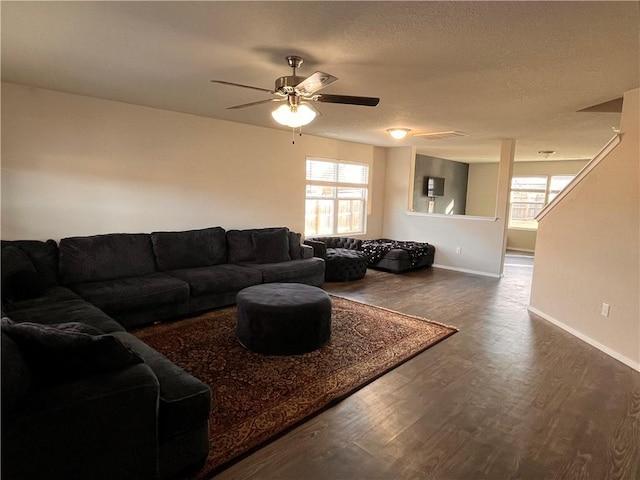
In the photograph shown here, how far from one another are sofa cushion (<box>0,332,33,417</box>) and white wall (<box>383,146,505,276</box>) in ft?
21.9

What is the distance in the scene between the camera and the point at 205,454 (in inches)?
74.0

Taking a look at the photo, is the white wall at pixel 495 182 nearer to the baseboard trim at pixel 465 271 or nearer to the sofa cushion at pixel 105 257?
the baseboard trim at pixel 465 271

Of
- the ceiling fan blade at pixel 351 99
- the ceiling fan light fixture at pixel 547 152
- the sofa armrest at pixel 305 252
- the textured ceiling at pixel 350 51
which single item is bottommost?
the sofa armrest at pixel 305 252

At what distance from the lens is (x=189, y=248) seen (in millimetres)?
4637

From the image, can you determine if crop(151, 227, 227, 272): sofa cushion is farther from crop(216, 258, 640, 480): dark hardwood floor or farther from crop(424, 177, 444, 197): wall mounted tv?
crop(424, 177, 444, 197): wall mounted tv

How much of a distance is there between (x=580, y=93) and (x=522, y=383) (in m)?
2.68

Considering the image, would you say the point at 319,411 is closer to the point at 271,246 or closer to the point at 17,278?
the point at 17,278

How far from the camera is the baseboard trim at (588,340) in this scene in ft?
10.4

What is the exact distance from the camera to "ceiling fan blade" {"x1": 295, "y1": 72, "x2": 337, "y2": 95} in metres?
2.38

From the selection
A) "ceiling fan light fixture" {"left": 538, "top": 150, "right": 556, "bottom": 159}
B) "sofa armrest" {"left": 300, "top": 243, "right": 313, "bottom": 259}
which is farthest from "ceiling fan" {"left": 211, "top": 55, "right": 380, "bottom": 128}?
"ceiling fan light fixture" {"left": 538, "top": 150, "right": 556, "bottom": 159}

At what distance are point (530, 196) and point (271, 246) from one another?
7.93 meters

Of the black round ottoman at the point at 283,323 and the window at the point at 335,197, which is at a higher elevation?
the window at the point at 335,197

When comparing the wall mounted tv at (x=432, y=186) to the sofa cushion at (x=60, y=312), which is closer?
the sofa cushion at (x=60, y=312)

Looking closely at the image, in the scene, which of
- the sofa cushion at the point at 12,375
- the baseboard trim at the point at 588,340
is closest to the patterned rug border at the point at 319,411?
the sofa cushion at the point at 12,375
